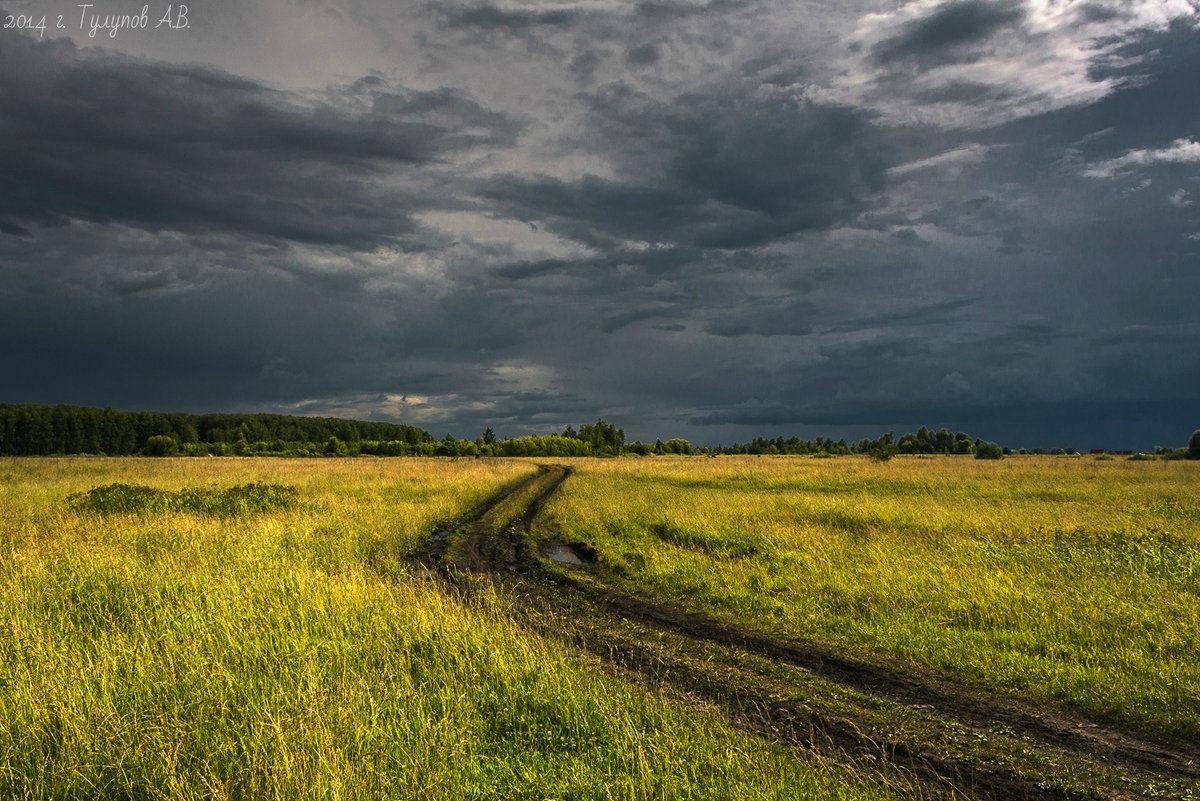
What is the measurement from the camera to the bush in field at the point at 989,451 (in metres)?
78.1

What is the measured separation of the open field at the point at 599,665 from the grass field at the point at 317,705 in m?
0.04

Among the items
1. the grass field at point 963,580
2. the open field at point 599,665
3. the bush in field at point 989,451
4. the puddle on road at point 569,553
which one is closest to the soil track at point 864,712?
the open field at point 599,665

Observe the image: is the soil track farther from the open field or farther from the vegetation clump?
the vegetation clump

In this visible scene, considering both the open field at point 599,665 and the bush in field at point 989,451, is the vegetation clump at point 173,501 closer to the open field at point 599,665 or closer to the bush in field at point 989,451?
the open field at point 599,665

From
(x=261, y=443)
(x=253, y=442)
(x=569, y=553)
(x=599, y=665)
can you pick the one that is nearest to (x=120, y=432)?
(x=253, y=442)

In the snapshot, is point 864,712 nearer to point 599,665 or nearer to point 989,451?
point 599,665

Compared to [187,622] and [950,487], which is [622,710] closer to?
[187,622]

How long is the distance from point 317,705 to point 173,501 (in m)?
19.7

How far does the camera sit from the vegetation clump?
19.7m

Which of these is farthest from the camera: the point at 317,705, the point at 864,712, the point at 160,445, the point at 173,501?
the point at 160,445

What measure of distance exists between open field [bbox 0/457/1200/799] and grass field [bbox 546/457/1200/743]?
77 millimetres

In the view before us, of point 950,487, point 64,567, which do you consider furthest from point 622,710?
point 950,487

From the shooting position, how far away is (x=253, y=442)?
133m

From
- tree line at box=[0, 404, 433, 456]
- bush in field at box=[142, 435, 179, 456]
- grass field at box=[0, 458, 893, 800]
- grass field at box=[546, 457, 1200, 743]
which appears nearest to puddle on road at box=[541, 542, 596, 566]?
grass field at box=[546, 457, 1200, 743]
